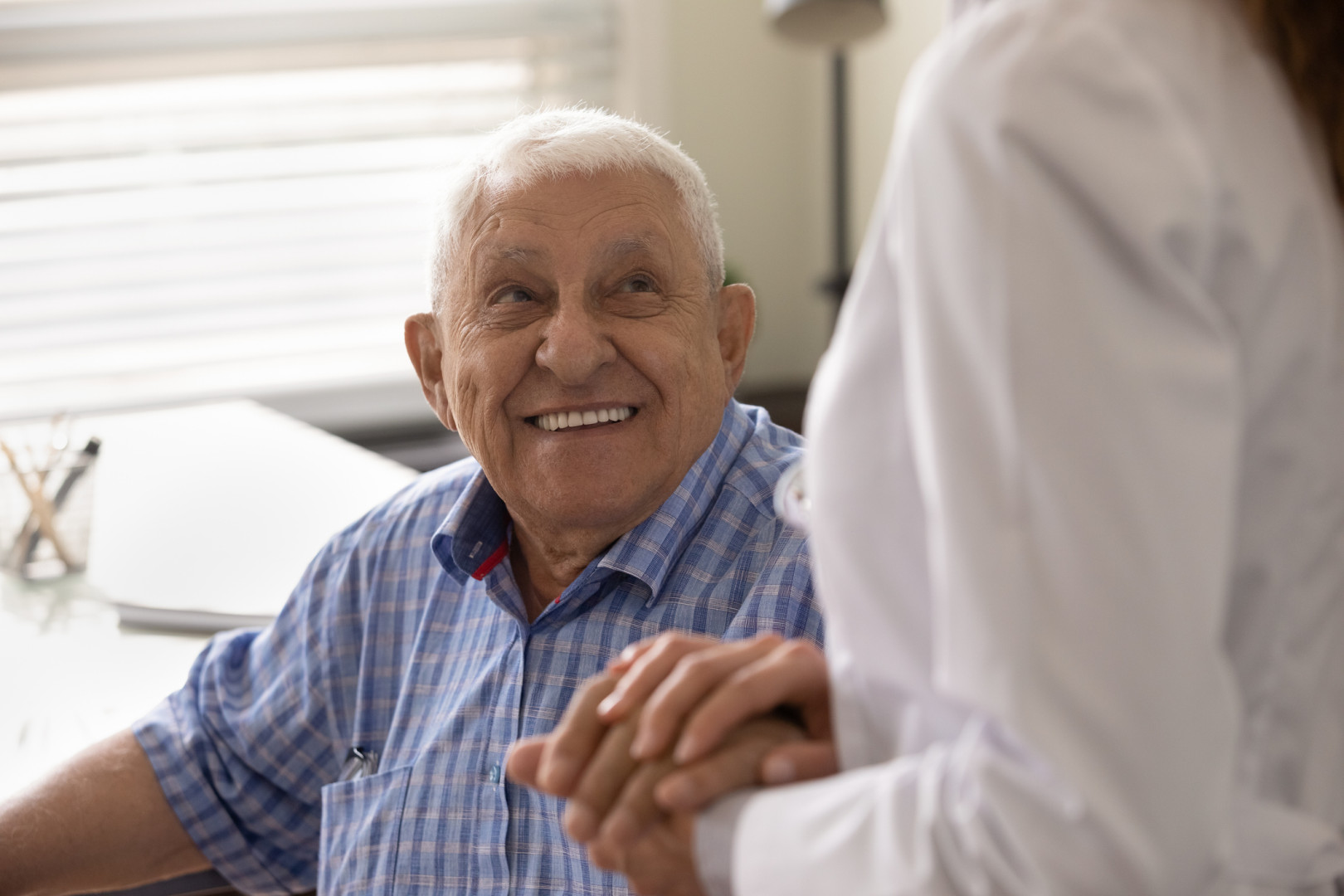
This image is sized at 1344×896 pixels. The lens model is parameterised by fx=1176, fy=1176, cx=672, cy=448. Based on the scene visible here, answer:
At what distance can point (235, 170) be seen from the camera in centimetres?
329

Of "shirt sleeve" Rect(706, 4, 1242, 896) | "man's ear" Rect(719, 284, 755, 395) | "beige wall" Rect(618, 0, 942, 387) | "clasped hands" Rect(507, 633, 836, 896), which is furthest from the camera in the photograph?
"beige wall" Rect(618, 0, 942, 387)

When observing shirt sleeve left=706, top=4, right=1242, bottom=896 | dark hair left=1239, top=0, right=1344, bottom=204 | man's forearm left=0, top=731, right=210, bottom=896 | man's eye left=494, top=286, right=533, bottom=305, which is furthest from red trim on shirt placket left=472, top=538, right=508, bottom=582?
dark hair left=1239, top=0, right=1344, bottom=204

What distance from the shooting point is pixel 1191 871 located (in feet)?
1.71

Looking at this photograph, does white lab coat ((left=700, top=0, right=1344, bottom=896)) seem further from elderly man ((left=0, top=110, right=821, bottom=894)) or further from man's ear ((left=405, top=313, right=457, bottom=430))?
man's ear ((left=405, top=313, right=457, bottom=430))

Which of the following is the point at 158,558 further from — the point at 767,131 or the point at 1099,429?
Answer: the point at 767,131

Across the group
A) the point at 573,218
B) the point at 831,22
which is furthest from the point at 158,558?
the point at 831,22

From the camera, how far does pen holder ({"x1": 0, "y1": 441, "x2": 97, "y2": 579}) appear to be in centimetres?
177

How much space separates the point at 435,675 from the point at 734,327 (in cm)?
50

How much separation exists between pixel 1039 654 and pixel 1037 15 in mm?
282

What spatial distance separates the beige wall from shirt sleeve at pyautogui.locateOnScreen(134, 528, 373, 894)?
2.49 m

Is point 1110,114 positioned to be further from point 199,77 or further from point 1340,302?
point 199,77

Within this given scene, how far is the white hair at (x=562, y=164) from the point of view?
1.21m

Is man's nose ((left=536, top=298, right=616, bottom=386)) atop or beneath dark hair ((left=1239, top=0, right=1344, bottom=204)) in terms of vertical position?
beneath

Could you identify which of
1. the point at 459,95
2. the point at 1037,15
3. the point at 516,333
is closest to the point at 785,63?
the point at 459,95
